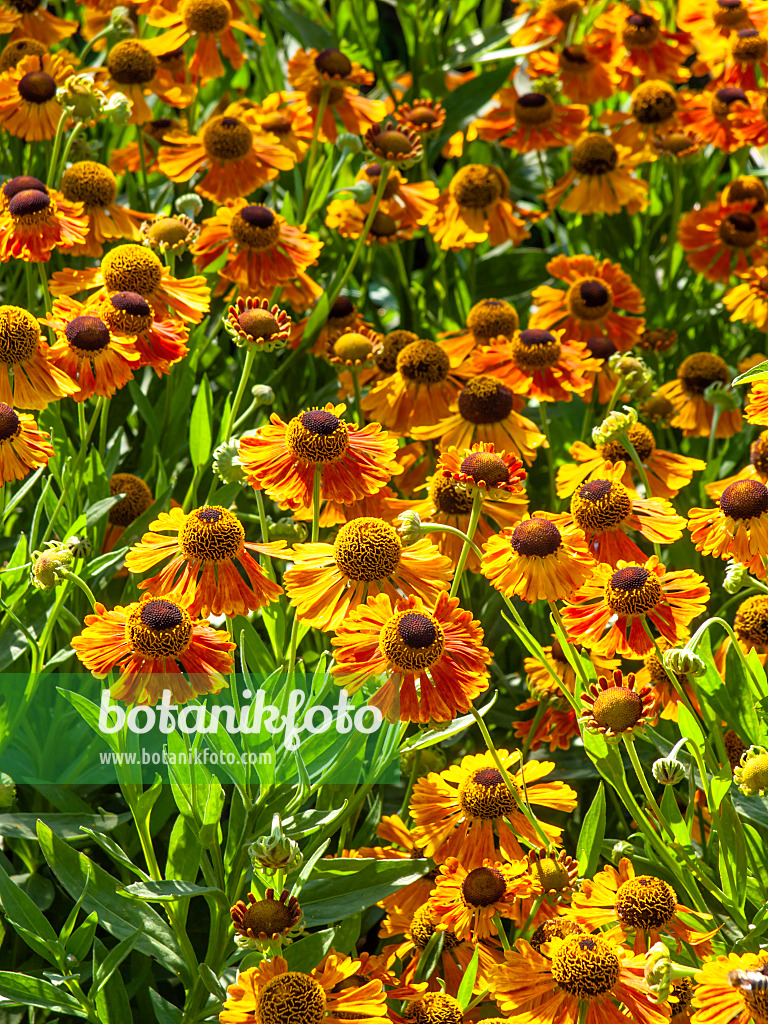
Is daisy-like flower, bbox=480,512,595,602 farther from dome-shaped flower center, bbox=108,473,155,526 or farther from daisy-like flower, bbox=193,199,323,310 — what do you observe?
→ daisy-like flower, bbox=193,199,323,310

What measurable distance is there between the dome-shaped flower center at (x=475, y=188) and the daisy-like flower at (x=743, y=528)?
2.97 ft

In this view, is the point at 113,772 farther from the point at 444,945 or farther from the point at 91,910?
the point at 444,945

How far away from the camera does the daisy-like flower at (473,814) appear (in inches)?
49.3

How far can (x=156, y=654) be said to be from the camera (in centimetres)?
111

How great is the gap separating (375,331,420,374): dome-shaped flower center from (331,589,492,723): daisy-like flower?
751 mm

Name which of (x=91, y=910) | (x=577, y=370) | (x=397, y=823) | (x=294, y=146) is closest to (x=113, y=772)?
(x=91, y=910)

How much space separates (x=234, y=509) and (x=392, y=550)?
23.9 inches

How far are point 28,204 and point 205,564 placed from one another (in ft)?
2.09

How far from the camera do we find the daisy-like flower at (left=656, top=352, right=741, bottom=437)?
1827 mm

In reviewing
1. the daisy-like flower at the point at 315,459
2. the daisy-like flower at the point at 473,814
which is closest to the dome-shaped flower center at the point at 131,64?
the daisy-like flower at the point at 315,459

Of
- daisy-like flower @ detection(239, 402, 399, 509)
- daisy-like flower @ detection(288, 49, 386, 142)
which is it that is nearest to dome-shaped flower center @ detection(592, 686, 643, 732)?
daisy-like flower @ detection(239, 402, 399, 509)

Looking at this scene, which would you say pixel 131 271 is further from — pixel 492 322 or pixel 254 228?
pixel 492 322

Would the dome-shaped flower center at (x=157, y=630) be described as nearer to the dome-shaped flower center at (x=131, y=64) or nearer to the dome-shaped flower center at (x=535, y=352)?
the dome-shaped flower center at (x=535, y=352)

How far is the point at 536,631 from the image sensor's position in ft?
5.26
